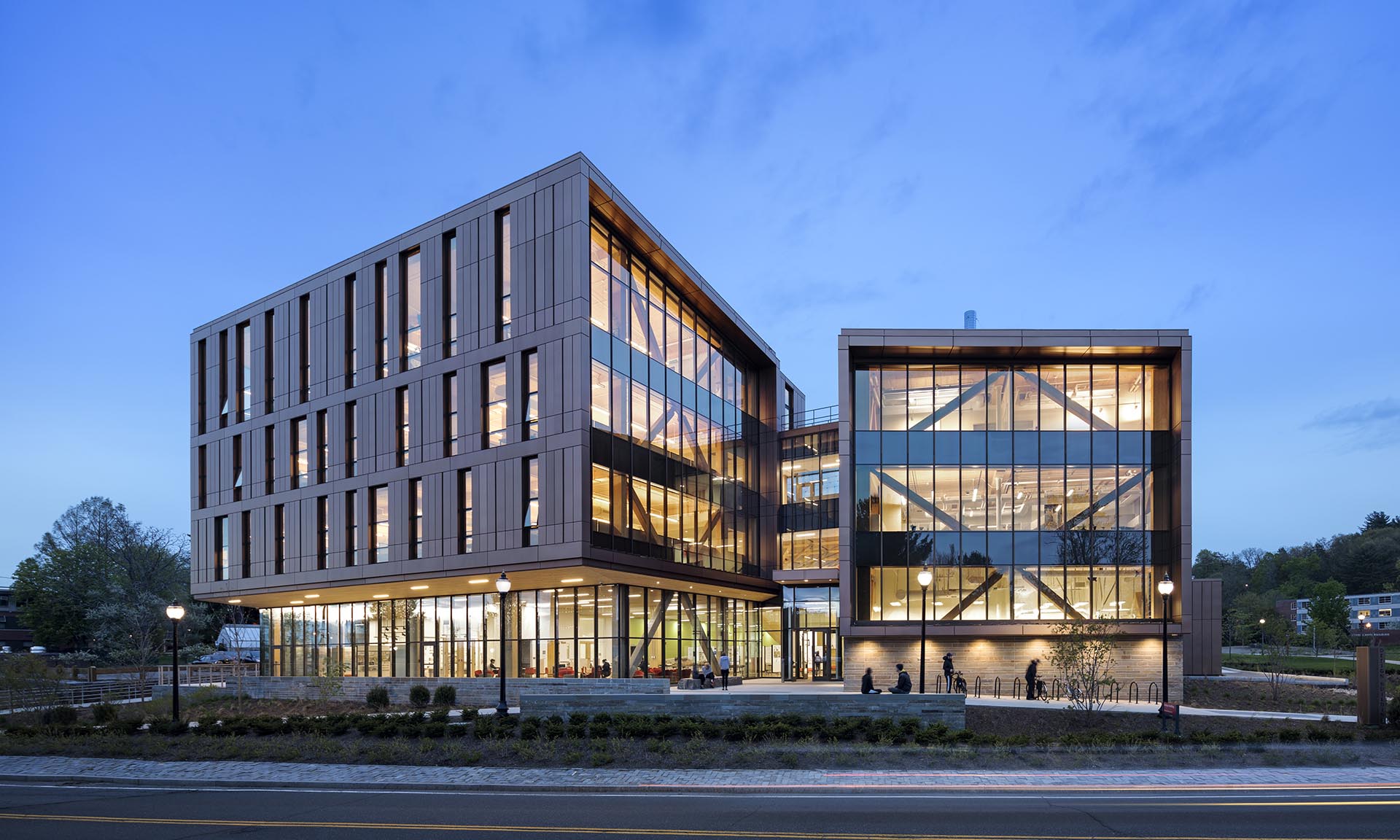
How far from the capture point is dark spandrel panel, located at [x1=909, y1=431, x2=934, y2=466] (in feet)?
133

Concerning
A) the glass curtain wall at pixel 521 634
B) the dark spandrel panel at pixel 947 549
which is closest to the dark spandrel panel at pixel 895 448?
the dark spandrel panel at pixel 947 549

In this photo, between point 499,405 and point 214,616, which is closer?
point 499,405

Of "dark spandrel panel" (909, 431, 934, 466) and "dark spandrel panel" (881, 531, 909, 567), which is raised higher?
"dark spandrel panel" (909, 431, 934, 466)

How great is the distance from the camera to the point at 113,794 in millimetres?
17688

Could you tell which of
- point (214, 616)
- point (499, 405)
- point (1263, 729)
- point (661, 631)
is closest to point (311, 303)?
point (499, 405)

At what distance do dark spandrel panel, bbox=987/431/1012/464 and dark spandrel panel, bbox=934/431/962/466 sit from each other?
1.28 metres

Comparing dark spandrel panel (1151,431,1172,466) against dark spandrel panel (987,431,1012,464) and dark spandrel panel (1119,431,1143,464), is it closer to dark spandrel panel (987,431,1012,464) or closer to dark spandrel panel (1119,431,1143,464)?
dark spandrel panel (1119,431,1143,464)

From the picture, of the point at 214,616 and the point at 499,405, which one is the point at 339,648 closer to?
the point at 499,405

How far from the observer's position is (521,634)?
39.9 metres

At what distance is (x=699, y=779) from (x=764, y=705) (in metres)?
7.00

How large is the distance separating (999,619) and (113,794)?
3171 centimetres

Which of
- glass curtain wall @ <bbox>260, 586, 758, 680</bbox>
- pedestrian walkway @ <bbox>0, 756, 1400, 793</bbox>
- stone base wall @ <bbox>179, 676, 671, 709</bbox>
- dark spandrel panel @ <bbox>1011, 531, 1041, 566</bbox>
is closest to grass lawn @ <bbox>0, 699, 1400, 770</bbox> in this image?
pedestrian walkway @ <bbox>0, 756, 1400, 793</bbox>

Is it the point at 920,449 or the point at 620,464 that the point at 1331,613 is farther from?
the point at 620,464

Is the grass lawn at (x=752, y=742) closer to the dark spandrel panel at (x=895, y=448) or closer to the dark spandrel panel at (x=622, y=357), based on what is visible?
the dark spandrel panel at (x=895, y=448)
